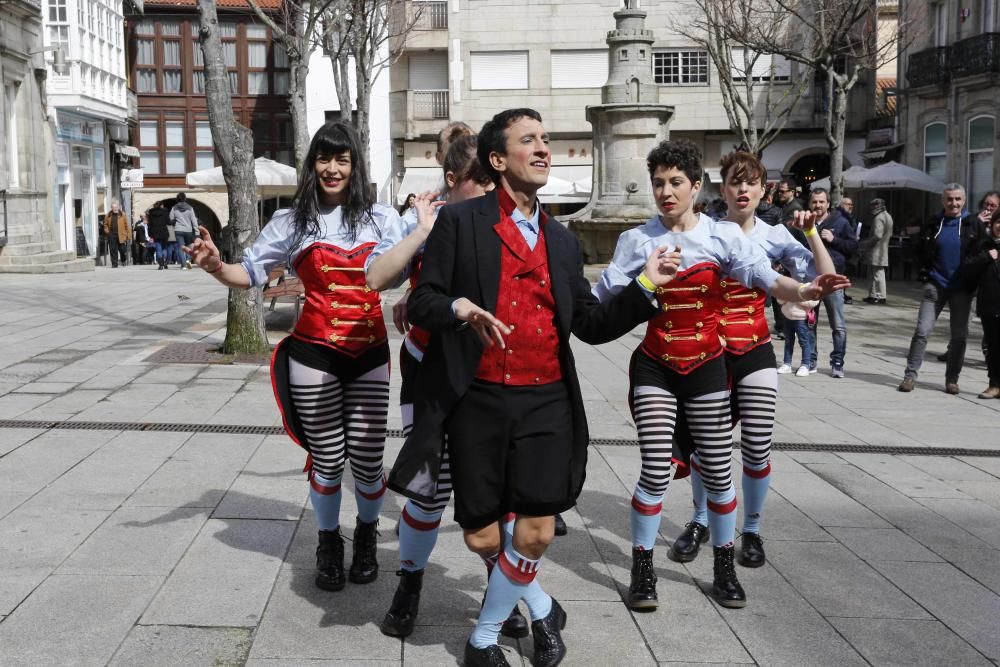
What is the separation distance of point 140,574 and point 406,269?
1.67 m

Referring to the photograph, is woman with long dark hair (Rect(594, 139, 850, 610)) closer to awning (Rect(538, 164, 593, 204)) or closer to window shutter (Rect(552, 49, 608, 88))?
awning (Rect(538, 164, 593, 204))

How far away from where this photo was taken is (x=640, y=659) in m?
4.30

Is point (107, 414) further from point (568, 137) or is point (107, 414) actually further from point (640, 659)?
point (568, 137)

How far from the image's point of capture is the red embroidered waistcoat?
159 inches

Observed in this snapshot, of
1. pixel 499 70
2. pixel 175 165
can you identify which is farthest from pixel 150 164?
pixel 499 70

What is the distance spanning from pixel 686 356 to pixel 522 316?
1.13 meters

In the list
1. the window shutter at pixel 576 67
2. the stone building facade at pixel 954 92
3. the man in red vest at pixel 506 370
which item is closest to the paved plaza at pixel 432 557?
the man in red vest at pixel 506 370

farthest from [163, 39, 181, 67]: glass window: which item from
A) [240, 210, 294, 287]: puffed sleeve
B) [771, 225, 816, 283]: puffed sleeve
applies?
[240, 210, 294, 287]: puffed sleeve

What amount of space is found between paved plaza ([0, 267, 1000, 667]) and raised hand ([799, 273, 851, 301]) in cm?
123

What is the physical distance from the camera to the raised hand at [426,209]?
4406 millimetres

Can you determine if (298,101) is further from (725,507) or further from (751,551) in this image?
(725,507)

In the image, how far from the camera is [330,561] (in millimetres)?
4961

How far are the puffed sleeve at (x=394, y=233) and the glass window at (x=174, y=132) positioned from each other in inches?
1838

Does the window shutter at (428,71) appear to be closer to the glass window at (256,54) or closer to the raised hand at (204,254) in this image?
the glass window at (256,54)
